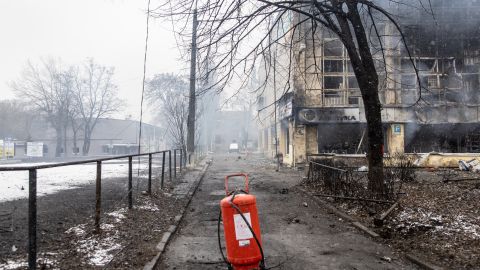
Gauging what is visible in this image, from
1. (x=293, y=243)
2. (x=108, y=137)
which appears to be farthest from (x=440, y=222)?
(x=108, y=137)

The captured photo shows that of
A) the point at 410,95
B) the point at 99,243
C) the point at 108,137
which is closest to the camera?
the point at 99,243

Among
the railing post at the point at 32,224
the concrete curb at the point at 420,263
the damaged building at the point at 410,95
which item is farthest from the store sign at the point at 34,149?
the concrete curb at the point at 420,263

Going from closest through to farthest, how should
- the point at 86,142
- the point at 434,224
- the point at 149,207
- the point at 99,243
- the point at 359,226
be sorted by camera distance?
the point at 99,243 < the point at 434,224 < the point at 359,226 < the point at 149,207 < the point at 86,142

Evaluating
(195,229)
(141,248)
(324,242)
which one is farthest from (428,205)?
(141,248)

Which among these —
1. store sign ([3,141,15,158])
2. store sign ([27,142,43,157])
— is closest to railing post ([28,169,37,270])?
store sign ([3,141,15,158])

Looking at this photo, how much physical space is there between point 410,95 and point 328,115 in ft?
16.9

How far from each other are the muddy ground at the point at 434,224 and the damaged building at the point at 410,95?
12.2 metres

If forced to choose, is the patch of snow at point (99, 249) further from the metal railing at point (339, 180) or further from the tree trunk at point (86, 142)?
the tree trunk at point (86, 142)

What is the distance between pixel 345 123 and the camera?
2194 cm

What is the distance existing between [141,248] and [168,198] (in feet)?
16.6

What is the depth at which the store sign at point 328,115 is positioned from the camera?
850 inches

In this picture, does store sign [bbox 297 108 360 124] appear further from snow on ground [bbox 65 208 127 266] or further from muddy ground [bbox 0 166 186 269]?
snow on ground [bbox 65 208 127 266]

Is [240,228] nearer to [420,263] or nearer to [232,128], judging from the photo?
[420,263]

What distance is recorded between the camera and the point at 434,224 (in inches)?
252
